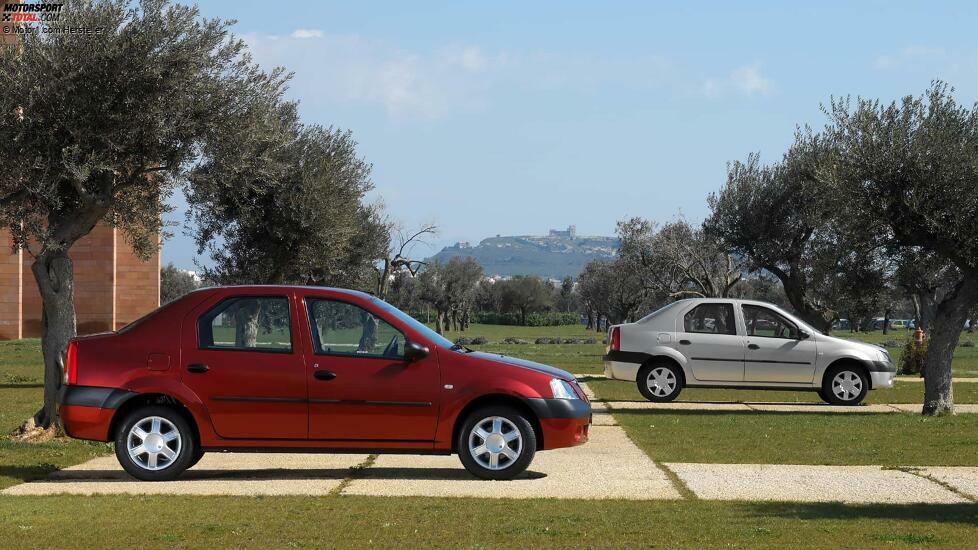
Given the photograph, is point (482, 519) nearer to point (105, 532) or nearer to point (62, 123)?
point (105, 532)

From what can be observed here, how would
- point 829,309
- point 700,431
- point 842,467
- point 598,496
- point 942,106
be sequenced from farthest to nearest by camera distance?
1. point 829,309
2. point 942,106
3. point 700,431
4. point 842,467
5. point 598,496

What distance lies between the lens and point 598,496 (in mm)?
9320

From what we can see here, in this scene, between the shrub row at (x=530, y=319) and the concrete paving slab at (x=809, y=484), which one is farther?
the shrub row at (x=530, y=319)

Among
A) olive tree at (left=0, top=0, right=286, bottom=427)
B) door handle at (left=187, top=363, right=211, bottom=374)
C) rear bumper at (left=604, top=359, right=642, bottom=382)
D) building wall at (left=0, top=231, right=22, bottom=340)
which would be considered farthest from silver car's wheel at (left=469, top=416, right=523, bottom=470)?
building wall at (left=0, top=231, right=22, bottom=340)

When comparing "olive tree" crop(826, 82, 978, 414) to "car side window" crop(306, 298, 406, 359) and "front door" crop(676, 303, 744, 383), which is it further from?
"car side window" crop(306, 298, 406, 359)

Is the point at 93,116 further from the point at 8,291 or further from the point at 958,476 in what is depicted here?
the point at 8,291

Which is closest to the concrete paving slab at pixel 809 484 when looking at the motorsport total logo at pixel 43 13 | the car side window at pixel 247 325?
the car side window at pixel 247 325

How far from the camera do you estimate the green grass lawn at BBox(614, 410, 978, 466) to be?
12141mm

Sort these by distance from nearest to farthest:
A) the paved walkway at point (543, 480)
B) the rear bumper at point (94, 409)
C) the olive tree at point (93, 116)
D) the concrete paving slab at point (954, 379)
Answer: the paved walkway at point (543, 480), the rear bumper at point (94, 409), the olive tree at point (93, 116), the concrete paving slab at point (954, 379)

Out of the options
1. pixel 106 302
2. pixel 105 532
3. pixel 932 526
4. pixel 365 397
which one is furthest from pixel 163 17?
pixel 106 302

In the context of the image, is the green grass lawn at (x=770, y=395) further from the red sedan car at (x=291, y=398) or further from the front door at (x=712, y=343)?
the red sedan car at (x=291, y=398)

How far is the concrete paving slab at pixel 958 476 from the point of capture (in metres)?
9.72

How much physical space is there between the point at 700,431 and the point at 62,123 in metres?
8.57

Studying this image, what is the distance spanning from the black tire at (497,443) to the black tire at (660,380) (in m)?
9.33
